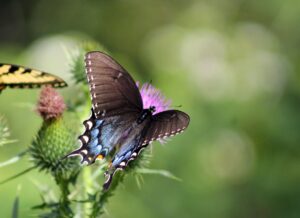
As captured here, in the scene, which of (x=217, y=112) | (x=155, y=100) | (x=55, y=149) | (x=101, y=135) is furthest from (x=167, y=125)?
(x=217, y=112)

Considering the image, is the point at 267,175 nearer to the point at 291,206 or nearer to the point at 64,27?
the point at 291,206

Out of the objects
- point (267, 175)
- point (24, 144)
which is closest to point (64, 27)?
point (24, 144)

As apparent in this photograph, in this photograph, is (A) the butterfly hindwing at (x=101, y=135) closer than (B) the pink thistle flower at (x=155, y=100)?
Yes

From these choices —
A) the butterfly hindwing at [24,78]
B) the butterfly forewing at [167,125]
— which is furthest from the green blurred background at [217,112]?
the butterfly forewing at [167,125]

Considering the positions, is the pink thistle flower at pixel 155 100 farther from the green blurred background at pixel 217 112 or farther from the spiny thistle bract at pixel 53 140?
the green blurred background at pixel 217 112

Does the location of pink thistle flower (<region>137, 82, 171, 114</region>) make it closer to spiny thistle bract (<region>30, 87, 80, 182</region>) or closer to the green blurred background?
spiny thistle bract (<region>30, 87, 80, 182</region>)
